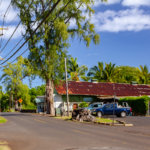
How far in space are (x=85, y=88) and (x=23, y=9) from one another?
2341 cm

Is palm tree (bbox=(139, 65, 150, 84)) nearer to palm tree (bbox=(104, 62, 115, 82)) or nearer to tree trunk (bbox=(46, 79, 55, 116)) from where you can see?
palm tree (bbox=(104, 62, 115, 82))

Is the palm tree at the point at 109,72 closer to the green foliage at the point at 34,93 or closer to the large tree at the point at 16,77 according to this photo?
the large tree at the point at 16,77

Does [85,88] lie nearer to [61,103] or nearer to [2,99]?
[61,103]

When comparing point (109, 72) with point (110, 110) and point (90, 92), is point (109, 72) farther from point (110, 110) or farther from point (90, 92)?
point (110, 110)

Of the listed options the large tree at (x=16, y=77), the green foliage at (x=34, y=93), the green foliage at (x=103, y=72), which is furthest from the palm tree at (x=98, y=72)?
the green foliage at (x=34, y=93)

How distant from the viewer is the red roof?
2019 inches

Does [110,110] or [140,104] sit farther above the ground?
[140,104]

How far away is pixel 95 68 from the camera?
65938mm

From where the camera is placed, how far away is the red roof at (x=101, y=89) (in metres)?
51.3

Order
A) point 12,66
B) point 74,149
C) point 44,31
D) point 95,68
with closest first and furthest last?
point 74,149 < point 44,31 < point 95,68 < point 12,66

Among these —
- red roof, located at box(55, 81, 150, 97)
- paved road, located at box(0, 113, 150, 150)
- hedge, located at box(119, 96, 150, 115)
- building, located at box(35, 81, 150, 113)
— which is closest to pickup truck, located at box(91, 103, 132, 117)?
hedge, located at box(119, 96, 150, 115)

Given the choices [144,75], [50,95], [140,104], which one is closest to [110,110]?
[140,104]

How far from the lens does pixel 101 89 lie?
54.1 metres

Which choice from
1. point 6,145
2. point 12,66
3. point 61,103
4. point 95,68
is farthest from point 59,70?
point 12,66
